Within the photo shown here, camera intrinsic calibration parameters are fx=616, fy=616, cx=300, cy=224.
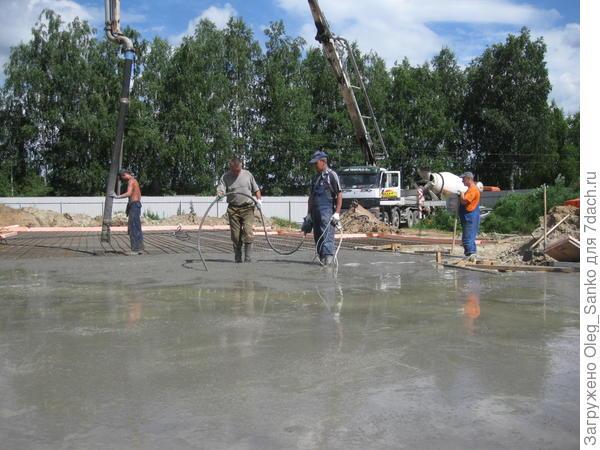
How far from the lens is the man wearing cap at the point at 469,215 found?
34.1 feet

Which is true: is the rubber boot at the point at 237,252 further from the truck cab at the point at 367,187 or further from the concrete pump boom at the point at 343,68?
the truck cab at the point at 367,187

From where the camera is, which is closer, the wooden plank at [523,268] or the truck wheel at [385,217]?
the wooden plank at [523,268]

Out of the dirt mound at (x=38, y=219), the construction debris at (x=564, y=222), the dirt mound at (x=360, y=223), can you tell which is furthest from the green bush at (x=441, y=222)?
the dirt mound at (x=38, y=219)

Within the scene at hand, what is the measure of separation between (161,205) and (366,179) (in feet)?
46.8

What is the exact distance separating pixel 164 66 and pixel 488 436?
45172mm

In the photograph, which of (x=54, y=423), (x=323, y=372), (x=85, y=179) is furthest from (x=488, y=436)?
(x=85, y=179)

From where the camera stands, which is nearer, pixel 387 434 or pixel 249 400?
pixel 387 434

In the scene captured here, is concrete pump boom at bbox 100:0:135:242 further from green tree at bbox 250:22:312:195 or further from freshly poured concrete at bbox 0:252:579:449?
green tree at bbox 250:22:312:195

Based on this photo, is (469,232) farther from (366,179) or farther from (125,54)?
(366,179)

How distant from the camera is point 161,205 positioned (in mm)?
36094

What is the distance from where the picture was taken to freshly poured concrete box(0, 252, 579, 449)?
2.83 metres

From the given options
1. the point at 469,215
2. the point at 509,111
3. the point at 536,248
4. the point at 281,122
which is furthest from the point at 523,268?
the point at 509,111
